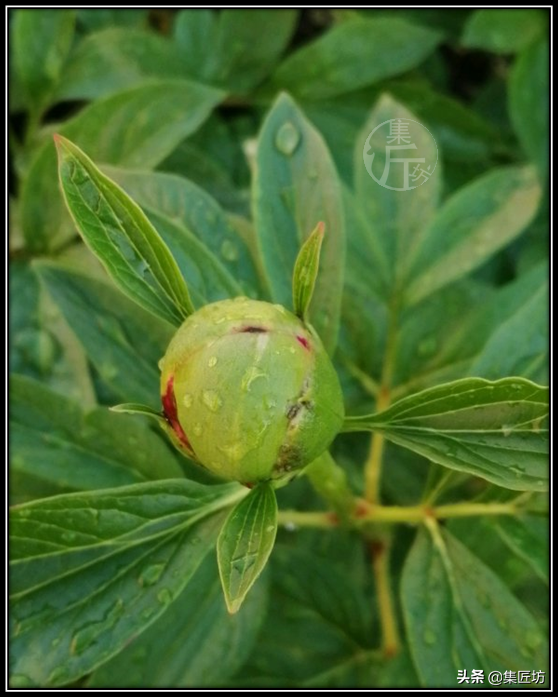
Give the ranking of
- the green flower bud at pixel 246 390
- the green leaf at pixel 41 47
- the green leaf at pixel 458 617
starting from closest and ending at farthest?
the green flower bud at pixel 246 390 < the green leaf at pixel 458 617 < the green leaf at pixel 41 47

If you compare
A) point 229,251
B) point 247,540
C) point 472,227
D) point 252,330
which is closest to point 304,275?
point 252,330

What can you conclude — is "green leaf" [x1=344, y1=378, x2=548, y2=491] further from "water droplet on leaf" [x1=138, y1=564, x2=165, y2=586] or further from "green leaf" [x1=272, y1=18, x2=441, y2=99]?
"green leaf" [x1=272, y1=18, x2=441, y2=99]

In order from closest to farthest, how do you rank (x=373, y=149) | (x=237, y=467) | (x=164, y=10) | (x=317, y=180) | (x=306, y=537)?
(x=237, y=467) < (x=317, y=180) < (x=373, y=149) < (x=306, y=537) < (x=164, y=10)

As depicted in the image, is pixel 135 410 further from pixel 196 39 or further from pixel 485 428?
pixel 196 39

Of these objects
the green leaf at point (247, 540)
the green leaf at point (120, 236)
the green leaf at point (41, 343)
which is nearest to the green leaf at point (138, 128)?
the green leaf at point (41, 343)

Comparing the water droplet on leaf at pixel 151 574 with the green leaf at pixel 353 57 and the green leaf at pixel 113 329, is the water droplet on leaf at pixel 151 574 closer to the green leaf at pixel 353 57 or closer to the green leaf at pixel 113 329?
the green leaf at pixel 113 329

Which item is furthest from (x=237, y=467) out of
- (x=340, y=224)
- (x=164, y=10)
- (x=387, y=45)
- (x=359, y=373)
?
(x=164, y=10)

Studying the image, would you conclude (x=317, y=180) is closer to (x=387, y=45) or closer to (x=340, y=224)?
(x=340, y=224)
